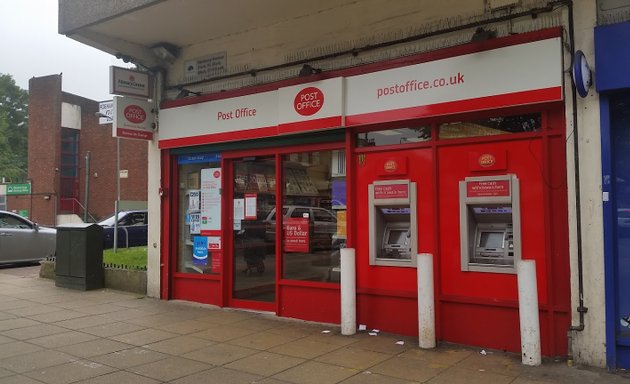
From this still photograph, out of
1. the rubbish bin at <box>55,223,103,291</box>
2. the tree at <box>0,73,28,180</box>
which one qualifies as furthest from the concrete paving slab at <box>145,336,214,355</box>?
the tree at <box>0,73,28,180</box>

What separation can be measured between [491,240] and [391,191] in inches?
51.3

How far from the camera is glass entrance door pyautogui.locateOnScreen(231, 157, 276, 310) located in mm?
7824

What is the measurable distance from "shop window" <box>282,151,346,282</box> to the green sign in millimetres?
27277

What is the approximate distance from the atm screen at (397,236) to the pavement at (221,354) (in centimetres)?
116

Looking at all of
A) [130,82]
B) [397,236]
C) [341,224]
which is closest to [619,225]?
[397,236]

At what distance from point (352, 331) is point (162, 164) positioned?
452 cm

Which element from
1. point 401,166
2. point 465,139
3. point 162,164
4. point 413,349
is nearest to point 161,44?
point 162,164

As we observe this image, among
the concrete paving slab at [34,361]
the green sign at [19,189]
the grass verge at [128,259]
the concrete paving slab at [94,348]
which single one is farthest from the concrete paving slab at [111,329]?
the green sign at [19,189]

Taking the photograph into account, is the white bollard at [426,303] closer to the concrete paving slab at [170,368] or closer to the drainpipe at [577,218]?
the drainpipe at [577,218]

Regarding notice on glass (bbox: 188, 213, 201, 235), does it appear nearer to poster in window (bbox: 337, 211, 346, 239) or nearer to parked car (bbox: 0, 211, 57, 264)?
poster in window (bbox: 337, 211, 346, 239)

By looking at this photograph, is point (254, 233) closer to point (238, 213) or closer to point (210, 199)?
point (238, 213)

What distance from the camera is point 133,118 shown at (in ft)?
28.1

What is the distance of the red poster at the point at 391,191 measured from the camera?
635cm

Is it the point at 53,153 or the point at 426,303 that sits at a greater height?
the point at 53,153
